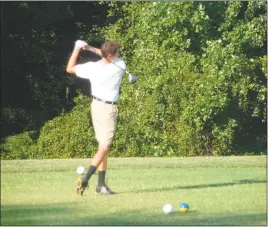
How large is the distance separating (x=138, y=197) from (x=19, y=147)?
11110mm

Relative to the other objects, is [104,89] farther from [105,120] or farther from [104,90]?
[105,120]

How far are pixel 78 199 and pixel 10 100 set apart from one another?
558 inches

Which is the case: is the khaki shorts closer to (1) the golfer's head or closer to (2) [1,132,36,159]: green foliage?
(1) the golfer's head

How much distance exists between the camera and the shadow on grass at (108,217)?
5984mm

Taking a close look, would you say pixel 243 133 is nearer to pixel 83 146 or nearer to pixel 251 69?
pixel 251 69

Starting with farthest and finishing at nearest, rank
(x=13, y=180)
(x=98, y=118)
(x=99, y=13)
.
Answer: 1. (x=99, y=13)
2. (x=13, y=180)
3. (x=98, y=118)

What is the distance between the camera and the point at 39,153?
17.6 m

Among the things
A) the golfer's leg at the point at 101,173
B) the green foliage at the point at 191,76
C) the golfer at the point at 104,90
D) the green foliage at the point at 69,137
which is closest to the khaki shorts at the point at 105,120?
the golfer at the point at 104,90

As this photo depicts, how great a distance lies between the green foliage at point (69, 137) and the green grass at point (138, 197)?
5785mm

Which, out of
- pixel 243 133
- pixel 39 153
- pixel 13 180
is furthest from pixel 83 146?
pixel 13 180

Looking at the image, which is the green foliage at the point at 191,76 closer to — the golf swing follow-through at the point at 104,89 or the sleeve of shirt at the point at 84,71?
the golf swing follow-through at the point at 104,89

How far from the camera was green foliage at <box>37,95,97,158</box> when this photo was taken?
17016mm

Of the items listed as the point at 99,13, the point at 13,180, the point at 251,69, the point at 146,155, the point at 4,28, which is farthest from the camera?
the point at 99,13

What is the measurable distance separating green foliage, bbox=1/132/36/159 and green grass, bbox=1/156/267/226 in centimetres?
673
